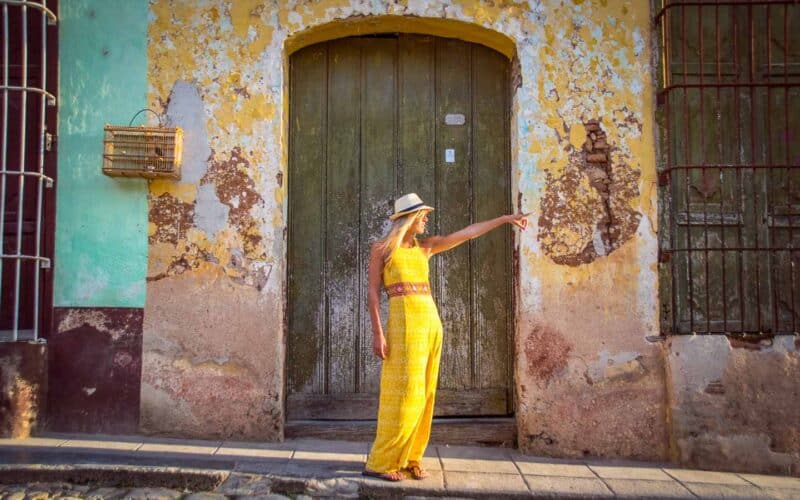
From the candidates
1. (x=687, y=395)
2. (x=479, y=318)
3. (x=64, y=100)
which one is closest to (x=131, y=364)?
(x=64, y=100)

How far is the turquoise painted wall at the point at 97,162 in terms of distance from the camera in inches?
195

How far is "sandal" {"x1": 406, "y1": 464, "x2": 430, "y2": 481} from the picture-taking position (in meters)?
4.10

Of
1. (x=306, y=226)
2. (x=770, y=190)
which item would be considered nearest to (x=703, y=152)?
(x=770, y=190)

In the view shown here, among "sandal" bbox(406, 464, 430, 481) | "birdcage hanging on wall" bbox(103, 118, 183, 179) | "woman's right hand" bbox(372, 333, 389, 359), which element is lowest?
"sandal" bbox(406, 464, 430, 481)

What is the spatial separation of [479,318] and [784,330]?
2111mm

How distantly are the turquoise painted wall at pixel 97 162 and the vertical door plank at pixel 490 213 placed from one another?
2.41m

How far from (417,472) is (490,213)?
2.04 meters

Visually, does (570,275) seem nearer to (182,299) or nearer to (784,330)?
(784,330)

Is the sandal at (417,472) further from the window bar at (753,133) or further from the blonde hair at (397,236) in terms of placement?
the window bar at (753,133)

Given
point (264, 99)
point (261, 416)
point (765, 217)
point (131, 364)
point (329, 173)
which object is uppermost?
point (264, 99)

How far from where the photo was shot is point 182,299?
16.2ft

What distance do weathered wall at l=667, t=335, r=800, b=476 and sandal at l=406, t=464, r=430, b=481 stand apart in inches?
70.5

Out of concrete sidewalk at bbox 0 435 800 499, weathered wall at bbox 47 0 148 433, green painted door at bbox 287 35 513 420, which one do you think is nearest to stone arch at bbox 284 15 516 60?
green painted door at bbox 287 35 513 420

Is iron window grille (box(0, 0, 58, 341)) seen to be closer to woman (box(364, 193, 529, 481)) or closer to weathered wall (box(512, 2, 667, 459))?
woman (box(364, 193, 529, 481))
